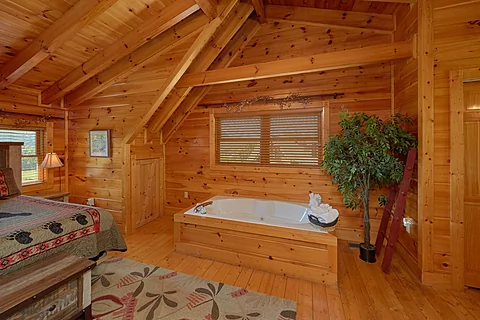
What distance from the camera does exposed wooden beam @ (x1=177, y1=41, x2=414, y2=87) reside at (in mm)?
2227

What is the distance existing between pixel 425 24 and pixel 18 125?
562 centimetres

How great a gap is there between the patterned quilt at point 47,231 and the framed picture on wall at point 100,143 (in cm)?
119

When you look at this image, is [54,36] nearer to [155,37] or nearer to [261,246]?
[155,37]

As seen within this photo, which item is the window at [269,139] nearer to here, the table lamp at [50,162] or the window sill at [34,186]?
the table lamp at [50,162]

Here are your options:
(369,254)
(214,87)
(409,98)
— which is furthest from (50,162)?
(409,98)

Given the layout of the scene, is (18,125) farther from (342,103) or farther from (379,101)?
(379,101)

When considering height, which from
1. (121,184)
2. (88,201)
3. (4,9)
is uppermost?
(4,9)

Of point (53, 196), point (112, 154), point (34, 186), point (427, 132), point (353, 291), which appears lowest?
point (353, 291)

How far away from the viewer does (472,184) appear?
6.52ft

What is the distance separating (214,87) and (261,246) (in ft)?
9.32

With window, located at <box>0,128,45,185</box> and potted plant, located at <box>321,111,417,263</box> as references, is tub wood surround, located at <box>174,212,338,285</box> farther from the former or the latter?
window, located at <box>0,128,45,185</box>

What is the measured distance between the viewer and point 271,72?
264 cm

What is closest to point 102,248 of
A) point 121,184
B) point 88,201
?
point 121,184

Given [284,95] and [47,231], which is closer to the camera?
[47,231]
